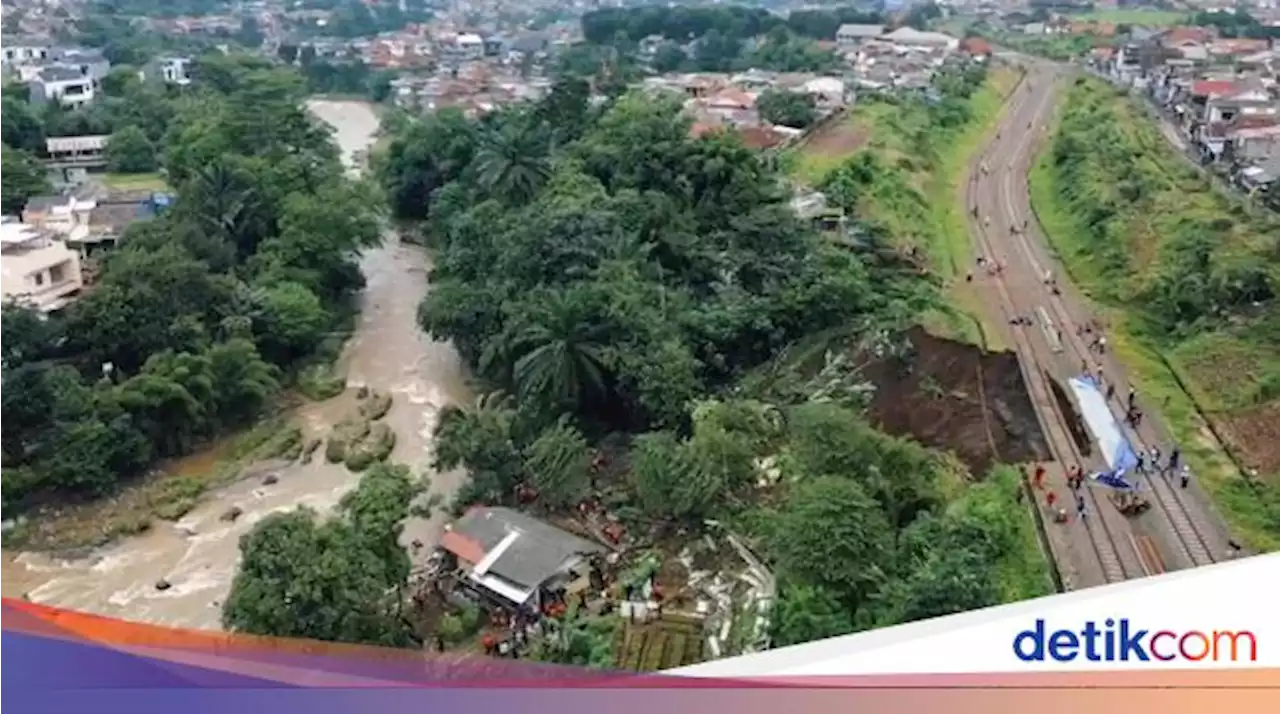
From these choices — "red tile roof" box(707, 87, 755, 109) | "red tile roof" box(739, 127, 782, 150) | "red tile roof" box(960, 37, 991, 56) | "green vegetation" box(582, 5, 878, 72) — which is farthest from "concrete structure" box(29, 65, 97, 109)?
"red tile roof" box(960, 37, 991, 56)

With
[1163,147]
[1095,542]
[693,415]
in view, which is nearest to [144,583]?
[693,415]

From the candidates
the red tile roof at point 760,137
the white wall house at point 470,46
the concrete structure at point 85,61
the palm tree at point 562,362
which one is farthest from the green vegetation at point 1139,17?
the palm tree at point 562,362

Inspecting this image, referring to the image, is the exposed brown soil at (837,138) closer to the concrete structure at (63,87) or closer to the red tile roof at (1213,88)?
the red tile roof at (1213,88)

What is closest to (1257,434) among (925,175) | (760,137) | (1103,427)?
(1103,427)

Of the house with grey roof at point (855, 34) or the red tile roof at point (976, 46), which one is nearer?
the red tile roof at point (976, 46)

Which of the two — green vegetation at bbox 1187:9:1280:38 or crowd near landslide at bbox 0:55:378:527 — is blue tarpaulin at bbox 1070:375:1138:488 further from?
green vegetation at bbox 1187:9:1280:38

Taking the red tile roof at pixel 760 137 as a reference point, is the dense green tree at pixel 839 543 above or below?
above

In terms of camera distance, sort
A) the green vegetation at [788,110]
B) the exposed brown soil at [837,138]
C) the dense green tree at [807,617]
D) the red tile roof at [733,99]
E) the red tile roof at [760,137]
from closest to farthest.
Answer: the dense green tree at [807,617] → the exposed brown soil at [837,138] → the red tile roof at [760,137] → the green vegetation at [788,110] → the red tile roof at [733,99]
